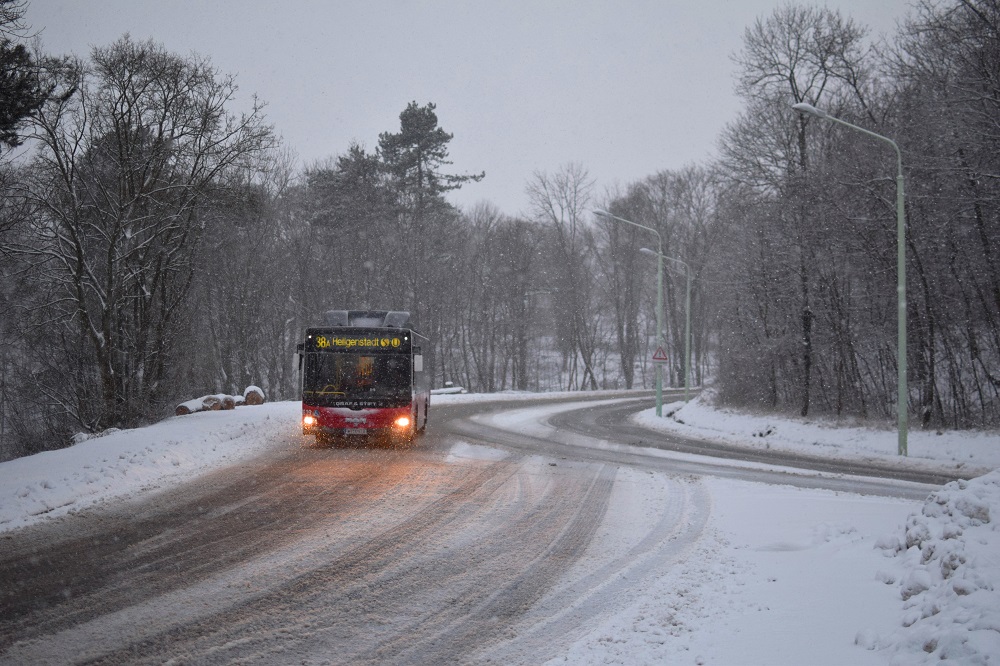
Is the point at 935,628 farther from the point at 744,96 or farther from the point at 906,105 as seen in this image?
the point at 744,96

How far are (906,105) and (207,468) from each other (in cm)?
2123

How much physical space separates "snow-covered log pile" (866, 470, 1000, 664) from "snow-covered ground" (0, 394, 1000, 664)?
0.03 ft

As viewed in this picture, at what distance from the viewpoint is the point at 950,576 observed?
4547 mm

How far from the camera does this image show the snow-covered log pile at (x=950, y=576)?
3.67m

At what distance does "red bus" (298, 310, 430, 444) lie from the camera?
51.9 feet

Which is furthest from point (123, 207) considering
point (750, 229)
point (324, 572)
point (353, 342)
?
point (750, 229)

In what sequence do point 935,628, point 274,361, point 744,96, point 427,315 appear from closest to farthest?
point 935,628, point 744,96, point 274,361, point 427,315

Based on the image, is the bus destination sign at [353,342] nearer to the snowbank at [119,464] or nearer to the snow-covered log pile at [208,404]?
the snowbank at [119,464]

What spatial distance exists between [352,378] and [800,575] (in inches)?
471

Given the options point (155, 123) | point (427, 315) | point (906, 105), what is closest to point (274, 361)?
point (427, 315)

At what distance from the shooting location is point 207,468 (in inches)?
497

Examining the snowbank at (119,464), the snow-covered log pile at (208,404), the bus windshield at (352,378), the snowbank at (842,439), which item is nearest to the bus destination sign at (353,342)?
the bus windshield at (352,378)

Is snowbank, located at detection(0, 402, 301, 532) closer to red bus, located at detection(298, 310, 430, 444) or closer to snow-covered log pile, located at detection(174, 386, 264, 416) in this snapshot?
red bus, located at detection(298, 310, 430, 444)

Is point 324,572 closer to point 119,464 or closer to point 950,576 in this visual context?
point 950,576
